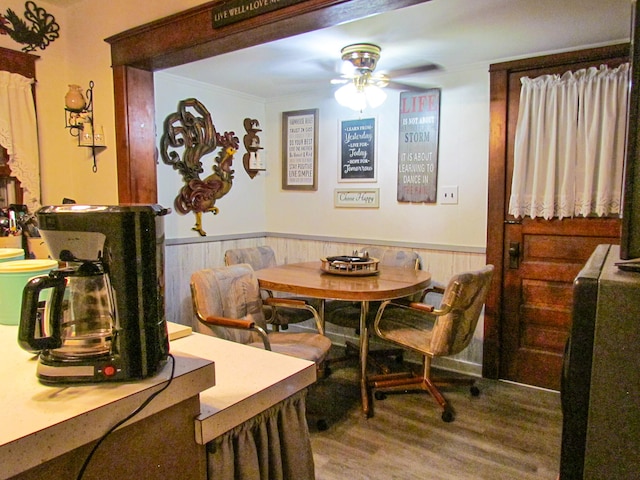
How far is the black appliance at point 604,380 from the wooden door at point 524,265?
8.21 feet

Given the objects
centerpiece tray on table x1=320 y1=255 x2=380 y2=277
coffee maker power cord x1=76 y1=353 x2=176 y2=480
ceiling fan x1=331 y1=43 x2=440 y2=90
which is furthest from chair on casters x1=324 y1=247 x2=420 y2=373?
coffee maker power cord x1=76 y1=353 x2=176 y2=480

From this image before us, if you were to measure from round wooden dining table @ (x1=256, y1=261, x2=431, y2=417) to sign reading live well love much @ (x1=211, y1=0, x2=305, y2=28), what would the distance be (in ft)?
A: 4.73

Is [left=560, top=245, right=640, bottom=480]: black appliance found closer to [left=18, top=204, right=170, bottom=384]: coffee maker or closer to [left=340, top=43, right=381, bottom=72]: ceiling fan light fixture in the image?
[left=18, top=204, right=170, bottom=384]: coffee maker

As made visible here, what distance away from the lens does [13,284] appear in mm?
1219

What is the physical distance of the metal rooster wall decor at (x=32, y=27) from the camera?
259 centimetres

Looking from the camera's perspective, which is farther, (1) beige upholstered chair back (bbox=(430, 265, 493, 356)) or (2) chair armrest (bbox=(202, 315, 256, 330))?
(1) beige upholstered chair back (bbox=(430, 265, 493, 356))

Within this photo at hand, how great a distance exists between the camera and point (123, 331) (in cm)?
81

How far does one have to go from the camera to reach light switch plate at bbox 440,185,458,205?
338cm

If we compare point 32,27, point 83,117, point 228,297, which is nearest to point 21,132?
point 83,117

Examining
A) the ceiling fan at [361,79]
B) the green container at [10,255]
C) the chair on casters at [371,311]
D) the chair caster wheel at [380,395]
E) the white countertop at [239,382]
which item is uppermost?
the ceiling fan at [361,79]

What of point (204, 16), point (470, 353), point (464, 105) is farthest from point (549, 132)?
point (204, 16)

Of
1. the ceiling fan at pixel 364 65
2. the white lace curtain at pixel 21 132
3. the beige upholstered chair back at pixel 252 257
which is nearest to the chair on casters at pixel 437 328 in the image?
the beige upholstered chair back at pixel 252 257

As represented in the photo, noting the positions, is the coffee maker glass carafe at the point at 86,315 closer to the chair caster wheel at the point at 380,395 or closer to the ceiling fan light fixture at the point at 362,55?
the ceiling fan light fixture at the point at 362,55

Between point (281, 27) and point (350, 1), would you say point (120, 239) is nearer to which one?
point (350, 1)
